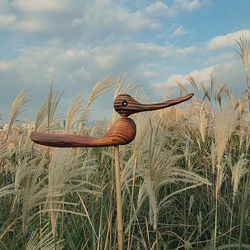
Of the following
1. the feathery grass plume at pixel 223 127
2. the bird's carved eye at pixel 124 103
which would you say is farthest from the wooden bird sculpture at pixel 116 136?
the feathery grass plume at pixel 223 127

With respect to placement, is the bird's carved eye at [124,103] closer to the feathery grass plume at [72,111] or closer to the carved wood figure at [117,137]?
the carved wood figure at [117,137]

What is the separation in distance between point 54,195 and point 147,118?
53cm

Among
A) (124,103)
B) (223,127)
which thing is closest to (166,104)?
(124,103)

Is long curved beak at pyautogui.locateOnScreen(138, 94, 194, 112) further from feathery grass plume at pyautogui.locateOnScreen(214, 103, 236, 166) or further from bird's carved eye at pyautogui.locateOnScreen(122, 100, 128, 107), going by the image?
feathery grass plume at pyautogui.locateOnScreen(214, 103, 236, 166)

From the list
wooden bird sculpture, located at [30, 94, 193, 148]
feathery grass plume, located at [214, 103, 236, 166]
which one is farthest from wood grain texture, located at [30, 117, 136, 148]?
feathery grass plume, located at [214, 103, 236, 166]

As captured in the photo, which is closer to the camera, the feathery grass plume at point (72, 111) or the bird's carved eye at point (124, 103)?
the bird's carved eye at point (124, 103)

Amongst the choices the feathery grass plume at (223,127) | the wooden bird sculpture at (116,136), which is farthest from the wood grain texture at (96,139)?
the feathery grass plume at (223,127)

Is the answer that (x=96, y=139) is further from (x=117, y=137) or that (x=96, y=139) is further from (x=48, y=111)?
(x=48, y=111)

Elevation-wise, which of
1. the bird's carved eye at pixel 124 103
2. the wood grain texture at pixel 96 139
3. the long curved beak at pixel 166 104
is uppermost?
the bird's carved eye at pixel 124 103

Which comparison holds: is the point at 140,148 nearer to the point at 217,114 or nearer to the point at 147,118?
the point at 147,118

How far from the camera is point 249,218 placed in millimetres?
2398

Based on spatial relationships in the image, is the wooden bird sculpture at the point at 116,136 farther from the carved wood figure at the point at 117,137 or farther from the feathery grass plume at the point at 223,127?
the feathery grass plume at the point at 223,127

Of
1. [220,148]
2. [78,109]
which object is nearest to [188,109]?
[78,109]

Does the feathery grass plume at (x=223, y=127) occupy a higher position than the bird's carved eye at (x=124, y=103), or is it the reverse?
the bird's carved eye at (x=124, y=103)
